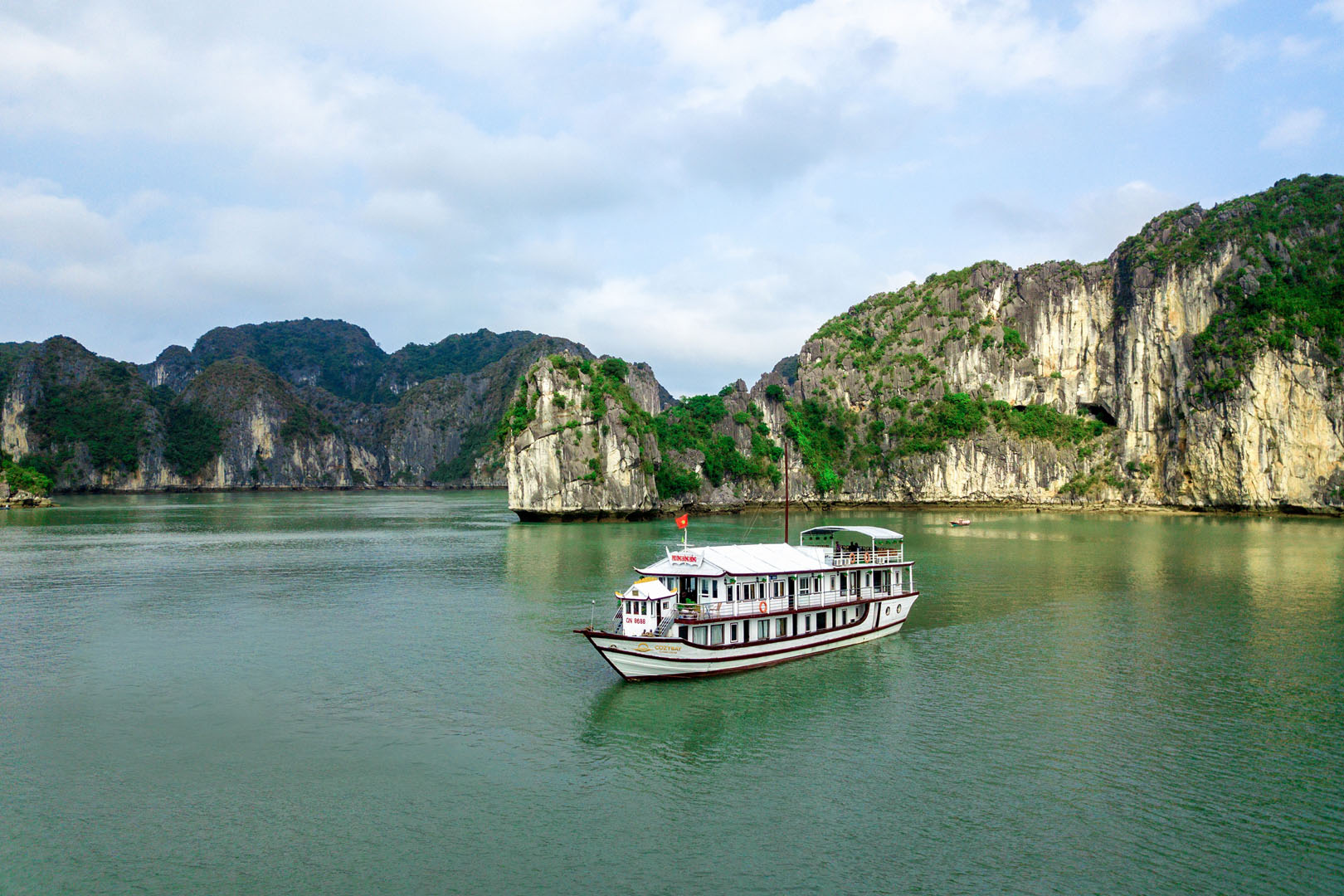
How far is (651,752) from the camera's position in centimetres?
1942

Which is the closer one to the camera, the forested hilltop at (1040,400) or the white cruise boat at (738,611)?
the white cruise boat at (738,611)

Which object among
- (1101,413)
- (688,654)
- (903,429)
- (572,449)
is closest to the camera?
(688,654)

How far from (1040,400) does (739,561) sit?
11562 cm

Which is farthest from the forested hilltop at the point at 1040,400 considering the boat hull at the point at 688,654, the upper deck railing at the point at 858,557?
the boat hull at the point at 688,654

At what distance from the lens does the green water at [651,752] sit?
46.8 ft

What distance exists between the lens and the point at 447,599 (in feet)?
129

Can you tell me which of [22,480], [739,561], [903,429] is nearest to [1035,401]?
[903,429]

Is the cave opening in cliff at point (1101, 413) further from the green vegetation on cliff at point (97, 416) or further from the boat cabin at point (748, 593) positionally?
the green vegetation on cliff at point (97, 416)

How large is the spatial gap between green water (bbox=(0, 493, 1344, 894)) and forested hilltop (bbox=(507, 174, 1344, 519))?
183ft

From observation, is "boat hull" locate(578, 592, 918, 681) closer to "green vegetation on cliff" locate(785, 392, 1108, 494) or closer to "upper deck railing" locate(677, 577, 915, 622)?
"upper deck railing" locate(677, 577, 915, 622)

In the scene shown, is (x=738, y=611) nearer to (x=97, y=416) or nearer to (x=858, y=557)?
(x=858, y=557)

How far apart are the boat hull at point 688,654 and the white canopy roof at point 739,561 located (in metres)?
2.23

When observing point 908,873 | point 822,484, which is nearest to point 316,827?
point 908,873

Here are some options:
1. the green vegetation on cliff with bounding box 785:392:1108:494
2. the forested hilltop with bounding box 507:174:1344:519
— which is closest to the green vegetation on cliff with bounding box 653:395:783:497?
the forested hilltop with bounding box 507:174:1344:519
